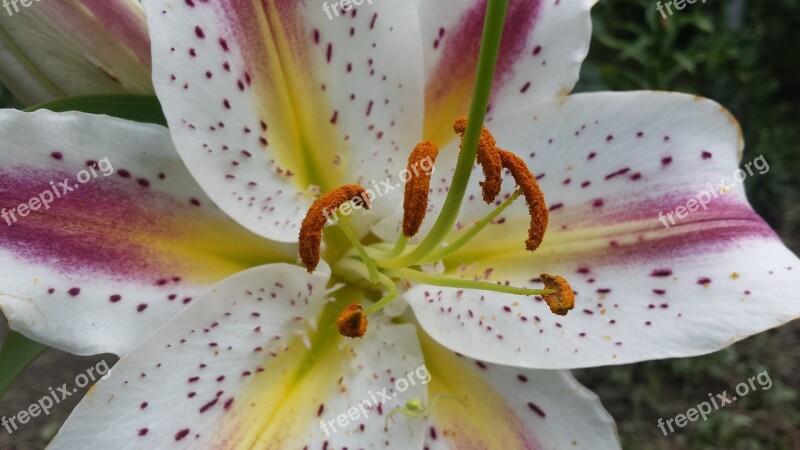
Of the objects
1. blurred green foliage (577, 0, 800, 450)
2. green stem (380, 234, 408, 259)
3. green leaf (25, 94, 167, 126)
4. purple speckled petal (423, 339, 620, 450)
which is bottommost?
blurred green foliage (577, 0, 800, 450)

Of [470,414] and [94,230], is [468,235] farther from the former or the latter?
[94,230]

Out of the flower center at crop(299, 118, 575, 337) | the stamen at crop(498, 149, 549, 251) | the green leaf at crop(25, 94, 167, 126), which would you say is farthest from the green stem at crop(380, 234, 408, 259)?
the green leaf at crop(25, 94, 167, 126)

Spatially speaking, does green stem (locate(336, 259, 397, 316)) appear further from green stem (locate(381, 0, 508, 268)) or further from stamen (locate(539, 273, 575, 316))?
stamen (locate(539, 273, 575, 316))

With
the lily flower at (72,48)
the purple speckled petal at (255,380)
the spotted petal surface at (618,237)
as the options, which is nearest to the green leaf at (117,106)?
the lily flower at (72,48)

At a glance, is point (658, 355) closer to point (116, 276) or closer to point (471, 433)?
point (471, 433)

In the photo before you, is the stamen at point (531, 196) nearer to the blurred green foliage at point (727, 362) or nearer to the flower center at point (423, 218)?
the flower center at point (423, 218)

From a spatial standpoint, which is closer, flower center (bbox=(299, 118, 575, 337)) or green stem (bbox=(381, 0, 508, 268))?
green stem (bbox=(381, 0, 508, 268))

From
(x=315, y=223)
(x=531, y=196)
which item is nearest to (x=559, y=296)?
(x=531, y=196)
